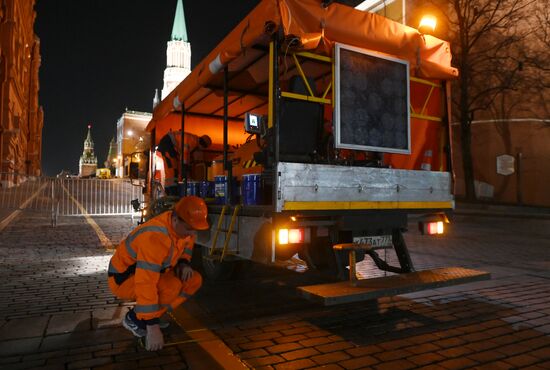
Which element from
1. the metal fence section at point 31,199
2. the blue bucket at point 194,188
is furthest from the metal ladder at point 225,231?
the metal fence section at point 31,199

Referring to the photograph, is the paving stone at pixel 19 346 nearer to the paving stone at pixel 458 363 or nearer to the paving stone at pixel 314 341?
the paving stone at pixel 314 341

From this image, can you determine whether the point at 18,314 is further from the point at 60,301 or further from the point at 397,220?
the point at 397,220

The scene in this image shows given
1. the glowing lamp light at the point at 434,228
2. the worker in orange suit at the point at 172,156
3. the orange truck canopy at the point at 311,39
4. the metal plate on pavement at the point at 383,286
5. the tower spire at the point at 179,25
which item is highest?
the tower spire at the point at 179,25

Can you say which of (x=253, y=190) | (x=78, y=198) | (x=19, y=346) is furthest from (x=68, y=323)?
(x=78, y=198)

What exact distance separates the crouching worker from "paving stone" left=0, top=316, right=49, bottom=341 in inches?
43.8

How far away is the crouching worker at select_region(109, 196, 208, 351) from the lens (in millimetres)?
3061

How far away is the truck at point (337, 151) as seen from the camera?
13.3 ft

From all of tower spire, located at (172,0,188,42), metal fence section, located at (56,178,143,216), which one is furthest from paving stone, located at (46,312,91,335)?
tower spire, located at (172,0,188,42)

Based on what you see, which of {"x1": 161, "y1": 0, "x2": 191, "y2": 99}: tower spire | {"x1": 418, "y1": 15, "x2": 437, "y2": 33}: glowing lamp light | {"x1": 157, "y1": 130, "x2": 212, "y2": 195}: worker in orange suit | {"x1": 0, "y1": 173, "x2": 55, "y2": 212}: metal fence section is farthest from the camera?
{"x1": 161, "y1": 0, "x2": 191, "y2": 99}: tower spire

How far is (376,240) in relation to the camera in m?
4.77

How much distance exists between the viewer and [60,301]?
5.01 m

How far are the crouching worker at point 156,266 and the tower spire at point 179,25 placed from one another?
119 meters

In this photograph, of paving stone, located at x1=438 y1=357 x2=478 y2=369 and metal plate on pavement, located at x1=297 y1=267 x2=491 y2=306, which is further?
metal plate on pavement, located at x1=297 y1=267 x2=491 y2=306

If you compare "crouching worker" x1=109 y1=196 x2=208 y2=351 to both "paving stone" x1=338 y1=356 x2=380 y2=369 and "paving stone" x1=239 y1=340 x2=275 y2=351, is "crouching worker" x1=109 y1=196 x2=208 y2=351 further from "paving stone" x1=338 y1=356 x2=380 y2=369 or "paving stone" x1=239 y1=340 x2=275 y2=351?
"paving stone" x1=338 y1=356 x2=380 y2=369
